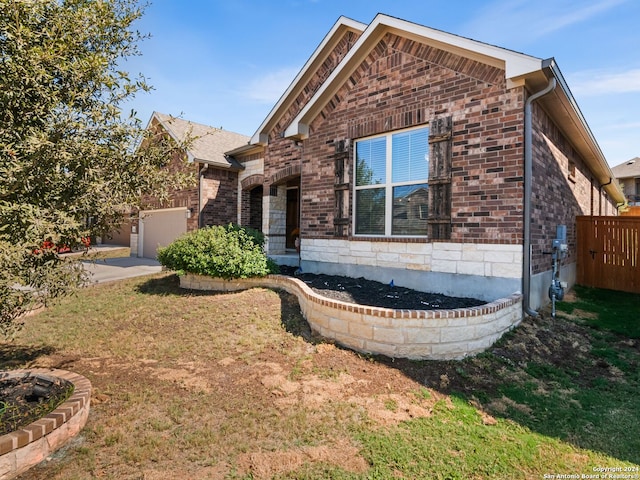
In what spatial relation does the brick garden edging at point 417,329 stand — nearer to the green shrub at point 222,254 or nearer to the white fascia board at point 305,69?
the green shrub at point 222,254

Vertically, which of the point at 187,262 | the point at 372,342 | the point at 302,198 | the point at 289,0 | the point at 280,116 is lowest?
the point at 372,342

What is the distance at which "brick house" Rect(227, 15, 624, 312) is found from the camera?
19.1 feet

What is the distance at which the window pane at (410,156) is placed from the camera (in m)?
6.91

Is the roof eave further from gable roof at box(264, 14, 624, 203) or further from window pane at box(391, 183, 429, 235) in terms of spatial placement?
window pane at box(391, 183, 429, 235)

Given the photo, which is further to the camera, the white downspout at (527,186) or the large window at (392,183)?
the large window at (392,183)

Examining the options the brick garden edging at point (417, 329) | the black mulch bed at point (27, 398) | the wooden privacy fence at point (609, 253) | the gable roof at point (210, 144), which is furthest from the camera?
the gable roof at point (210, 144)

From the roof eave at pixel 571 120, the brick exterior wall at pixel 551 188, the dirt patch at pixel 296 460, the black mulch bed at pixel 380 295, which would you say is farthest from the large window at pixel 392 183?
the dirt patch at pixel 296 460

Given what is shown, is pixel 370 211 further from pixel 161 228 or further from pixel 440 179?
pixel 161 228

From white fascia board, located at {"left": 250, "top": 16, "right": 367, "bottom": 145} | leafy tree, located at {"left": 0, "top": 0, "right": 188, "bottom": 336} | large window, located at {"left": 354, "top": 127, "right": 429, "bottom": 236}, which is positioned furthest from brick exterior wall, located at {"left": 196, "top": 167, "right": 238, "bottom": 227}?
leafy tree, located at {"left": 0, "top": 0, "right": 188, "bottom": 336}

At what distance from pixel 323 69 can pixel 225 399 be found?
10392mm

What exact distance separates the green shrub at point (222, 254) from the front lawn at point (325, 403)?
6.26 ft

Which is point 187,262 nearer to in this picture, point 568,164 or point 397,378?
point 397,378

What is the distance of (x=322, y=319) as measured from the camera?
5410mm

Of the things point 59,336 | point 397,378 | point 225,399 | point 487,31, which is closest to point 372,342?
point 397,378
